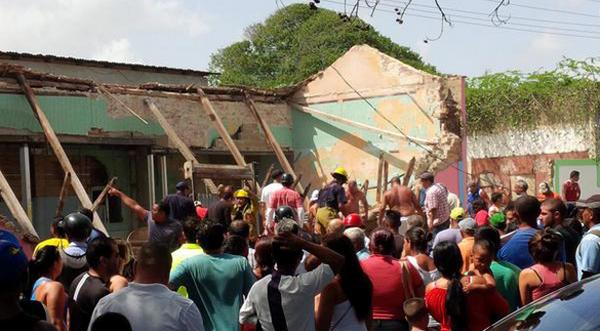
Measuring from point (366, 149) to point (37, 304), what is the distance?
16365mm

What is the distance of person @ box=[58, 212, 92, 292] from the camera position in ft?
21.0

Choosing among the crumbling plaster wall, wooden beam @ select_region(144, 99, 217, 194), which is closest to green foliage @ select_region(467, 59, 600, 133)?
the crumbling plaster wall

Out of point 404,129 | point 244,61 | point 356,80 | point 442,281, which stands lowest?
point 442,281

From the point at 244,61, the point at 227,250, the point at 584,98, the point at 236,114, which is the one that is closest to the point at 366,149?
the point at 236,114

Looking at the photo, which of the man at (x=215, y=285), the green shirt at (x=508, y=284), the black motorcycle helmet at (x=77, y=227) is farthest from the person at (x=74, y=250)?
the green shirt at (x=508, y=284)

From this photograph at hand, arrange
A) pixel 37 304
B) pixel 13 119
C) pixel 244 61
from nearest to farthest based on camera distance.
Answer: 1. pixel 37 304
2. pixel 13 119
3. pixel 244 61

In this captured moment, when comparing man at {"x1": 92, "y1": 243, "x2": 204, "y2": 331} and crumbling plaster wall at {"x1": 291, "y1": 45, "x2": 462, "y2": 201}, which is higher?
crumbling plaster wall at {"x1": 291, "y1": 45, "x2": 462, "y2": 201}

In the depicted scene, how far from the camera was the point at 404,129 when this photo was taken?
63.3 feet

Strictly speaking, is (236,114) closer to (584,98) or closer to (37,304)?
(584,98)

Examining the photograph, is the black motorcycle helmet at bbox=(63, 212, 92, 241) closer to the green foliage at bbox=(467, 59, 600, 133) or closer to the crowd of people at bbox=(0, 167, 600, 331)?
the crowd of people at bbox=(0, 167, 600, 331)

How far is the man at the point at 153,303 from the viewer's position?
13.9 ft

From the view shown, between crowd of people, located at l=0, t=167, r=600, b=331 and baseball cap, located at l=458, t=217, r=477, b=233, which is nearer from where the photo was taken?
crowd of people, located at l=0, t=167, r=600, b=331

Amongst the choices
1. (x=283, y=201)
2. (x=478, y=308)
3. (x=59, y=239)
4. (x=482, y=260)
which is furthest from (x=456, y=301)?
(x=283, y=201)

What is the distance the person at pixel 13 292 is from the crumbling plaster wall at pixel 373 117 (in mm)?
15873
